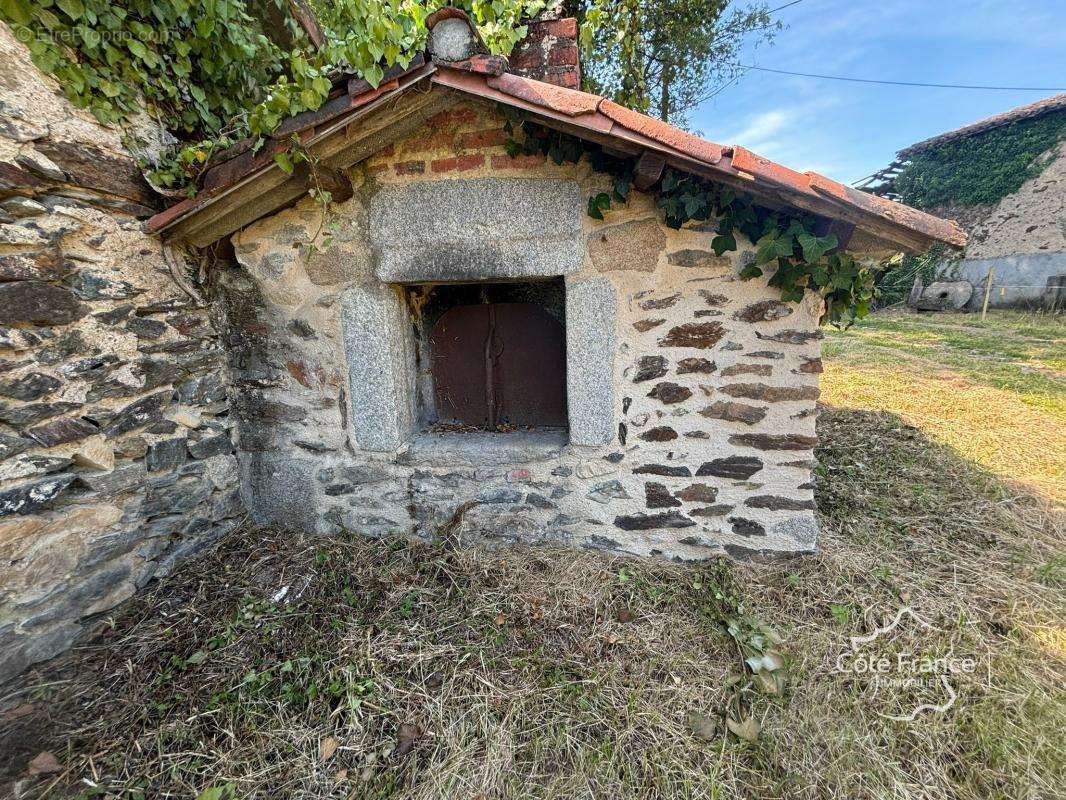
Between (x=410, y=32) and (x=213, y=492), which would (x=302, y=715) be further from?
(x=410, y=32)

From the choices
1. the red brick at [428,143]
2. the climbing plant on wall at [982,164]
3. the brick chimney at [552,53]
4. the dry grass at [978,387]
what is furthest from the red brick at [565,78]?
the climbing plant on wall at [982,164]

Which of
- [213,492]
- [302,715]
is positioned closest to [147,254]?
[213,492]

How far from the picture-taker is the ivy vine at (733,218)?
1.89 metres

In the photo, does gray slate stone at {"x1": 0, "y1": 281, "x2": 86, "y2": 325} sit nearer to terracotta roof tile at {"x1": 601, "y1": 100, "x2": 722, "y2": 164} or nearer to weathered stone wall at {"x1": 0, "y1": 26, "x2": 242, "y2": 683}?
weathered stone wall at {"x1": 0, "y1": 26, "x2": 242, "y2": 683}

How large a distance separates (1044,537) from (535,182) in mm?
3421

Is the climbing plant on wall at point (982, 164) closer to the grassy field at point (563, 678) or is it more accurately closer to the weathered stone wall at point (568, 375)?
the grassy field at point (563, 678)

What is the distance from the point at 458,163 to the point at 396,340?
3.12 feet

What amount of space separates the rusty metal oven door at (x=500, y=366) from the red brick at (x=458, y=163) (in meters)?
0.77

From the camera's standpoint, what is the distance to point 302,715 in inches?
65.3

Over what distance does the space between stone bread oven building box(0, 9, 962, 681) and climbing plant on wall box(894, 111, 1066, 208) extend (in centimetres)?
1455

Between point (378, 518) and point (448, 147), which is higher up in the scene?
point (448, 147)

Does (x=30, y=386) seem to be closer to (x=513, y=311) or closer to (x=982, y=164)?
(x=513, y=311)

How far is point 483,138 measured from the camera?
2088 millimetres

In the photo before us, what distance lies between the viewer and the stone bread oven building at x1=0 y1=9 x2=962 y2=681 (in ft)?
5.52
